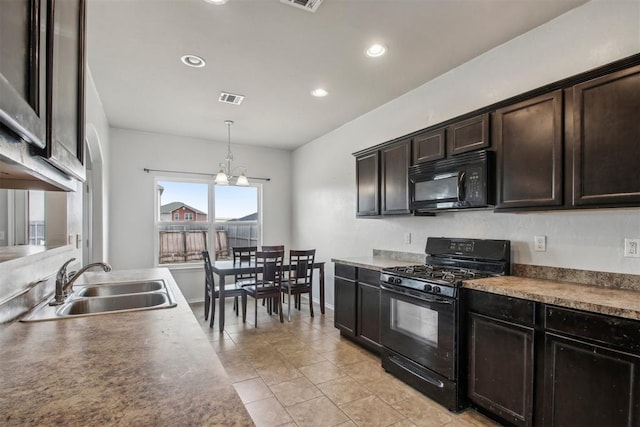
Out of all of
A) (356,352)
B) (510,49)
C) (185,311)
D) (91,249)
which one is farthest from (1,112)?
(91,249)

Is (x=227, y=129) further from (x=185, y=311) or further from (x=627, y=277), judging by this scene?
(x=627, y=277)

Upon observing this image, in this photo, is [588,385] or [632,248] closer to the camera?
[588,385]

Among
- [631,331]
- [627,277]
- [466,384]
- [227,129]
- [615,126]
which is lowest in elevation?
[466,384]

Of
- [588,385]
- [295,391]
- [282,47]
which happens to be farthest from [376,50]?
[295,391]

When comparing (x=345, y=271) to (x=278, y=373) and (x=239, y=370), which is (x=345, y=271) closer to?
(x=278, y=373)

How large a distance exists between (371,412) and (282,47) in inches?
113

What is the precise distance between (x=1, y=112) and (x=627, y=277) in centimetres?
281

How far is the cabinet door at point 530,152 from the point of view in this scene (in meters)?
2.10

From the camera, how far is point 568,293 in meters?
1.88

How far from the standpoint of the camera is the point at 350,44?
2609 millimetres

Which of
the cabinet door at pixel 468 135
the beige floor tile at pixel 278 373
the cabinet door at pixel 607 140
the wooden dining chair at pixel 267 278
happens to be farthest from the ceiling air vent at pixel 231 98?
the cabinet door at pixel 607 140

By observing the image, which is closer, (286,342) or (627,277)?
(627,277)

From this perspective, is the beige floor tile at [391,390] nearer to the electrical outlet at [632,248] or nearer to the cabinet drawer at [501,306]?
the cabinet drawer at [501,306]

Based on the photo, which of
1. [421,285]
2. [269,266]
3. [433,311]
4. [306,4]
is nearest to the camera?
[306,4]
